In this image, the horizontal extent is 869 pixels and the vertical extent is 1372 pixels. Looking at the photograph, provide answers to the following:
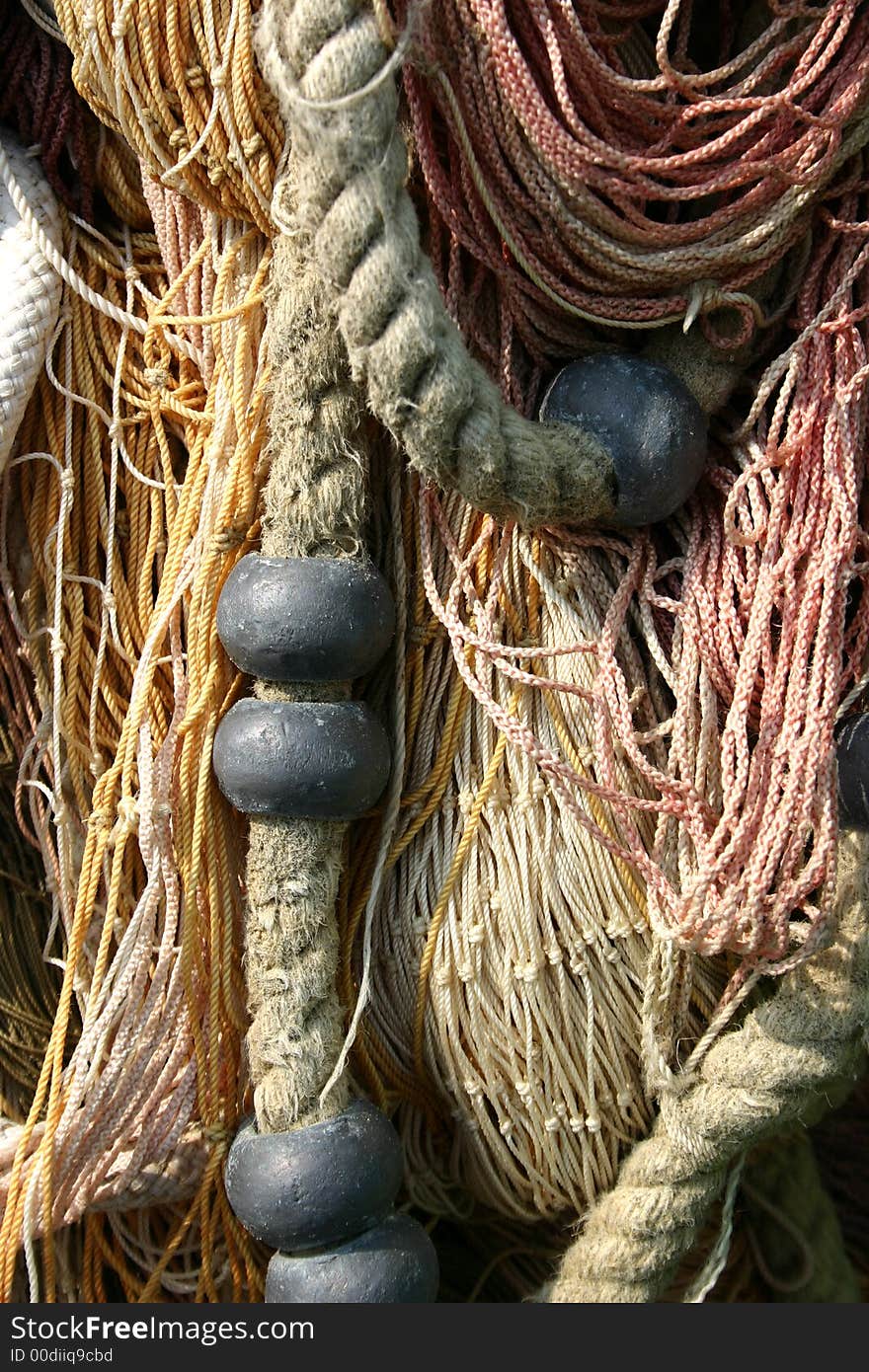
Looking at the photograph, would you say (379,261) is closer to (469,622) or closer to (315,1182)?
(469,622)

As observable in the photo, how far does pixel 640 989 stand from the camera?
87 centimetres

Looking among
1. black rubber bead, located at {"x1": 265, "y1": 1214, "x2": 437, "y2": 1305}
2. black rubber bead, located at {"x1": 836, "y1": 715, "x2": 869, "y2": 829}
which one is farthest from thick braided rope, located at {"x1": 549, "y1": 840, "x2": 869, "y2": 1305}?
black rubber bead, located at {"x1": 265, "y1": 1214, "x2": 437, "y2": 1305}

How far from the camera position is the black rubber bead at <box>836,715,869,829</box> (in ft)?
2.66

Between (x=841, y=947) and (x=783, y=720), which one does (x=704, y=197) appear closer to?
(x=783, y=720)

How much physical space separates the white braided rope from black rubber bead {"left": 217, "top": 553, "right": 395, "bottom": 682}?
Result: 234mm

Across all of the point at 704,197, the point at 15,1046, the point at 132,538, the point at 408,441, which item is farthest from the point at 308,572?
the point at 15,1046

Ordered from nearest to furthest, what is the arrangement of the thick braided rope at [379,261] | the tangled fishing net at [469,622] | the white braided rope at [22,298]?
1. the thick braided rope at [379,261]
2. the tangled fishing net at [469,622]
3. the white braided rope at [22,298]

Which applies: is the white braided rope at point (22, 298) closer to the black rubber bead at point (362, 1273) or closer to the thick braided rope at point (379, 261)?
the thick braided rope at point (379, 261)

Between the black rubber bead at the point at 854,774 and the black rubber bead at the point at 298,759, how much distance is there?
12.8 inches

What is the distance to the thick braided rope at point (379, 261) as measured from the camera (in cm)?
66

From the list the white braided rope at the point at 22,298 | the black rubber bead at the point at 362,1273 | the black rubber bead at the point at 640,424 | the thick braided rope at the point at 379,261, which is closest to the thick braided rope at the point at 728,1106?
the black rubber bead at the point at 362,1273

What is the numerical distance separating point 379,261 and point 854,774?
46cm

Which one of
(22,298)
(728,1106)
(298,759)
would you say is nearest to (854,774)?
(728,1106)

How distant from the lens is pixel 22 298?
89 cm
